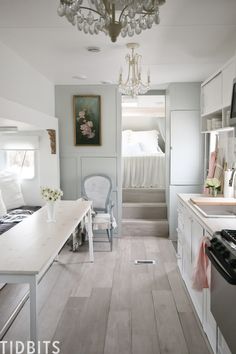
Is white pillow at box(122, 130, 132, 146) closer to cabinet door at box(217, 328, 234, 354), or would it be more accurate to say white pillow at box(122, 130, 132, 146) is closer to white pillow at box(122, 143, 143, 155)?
white pillow at box(122, 143, 143, 155)

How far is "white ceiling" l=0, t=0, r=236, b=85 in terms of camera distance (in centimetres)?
229

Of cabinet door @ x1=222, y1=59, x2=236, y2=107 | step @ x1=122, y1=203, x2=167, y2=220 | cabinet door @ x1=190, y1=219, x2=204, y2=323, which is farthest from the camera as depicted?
step @ x1=122, y1=203, x2=167, y2=220

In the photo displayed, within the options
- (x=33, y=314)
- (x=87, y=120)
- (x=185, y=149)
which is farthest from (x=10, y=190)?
(x=33, y=314)

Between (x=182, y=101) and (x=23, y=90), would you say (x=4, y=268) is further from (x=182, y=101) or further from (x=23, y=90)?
(x=182, y=101)

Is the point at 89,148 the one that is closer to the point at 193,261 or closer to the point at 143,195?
the point at 143,195

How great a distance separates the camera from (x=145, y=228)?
5309mm

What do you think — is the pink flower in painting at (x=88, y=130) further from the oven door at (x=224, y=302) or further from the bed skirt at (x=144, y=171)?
the oven door at (x=224, y=302)

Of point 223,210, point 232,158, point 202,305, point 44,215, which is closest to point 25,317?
point 44,215

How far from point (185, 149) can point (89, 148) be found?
1.50m

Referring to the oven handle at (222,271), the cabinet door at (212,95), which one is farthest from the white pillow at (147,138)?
the oven handle at (222,271)

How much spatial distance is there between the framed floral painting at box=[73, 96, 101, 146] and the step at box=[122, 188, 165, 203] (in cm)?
137

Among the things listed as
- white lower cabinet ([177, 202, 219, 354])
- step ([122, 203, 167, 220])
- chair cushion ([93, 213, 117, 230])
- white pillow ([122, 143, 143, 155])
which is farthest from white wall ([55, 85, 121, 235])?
white pillow ([122, 143, 143, 155])

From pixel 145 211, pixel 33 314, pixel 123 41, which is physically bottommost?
pixel 145 211

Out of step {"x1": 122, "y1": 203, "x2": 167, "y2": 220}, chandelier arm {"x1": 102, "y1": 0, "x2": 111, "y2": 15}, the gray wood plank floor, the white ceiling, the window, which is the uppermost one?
the white ceiling
